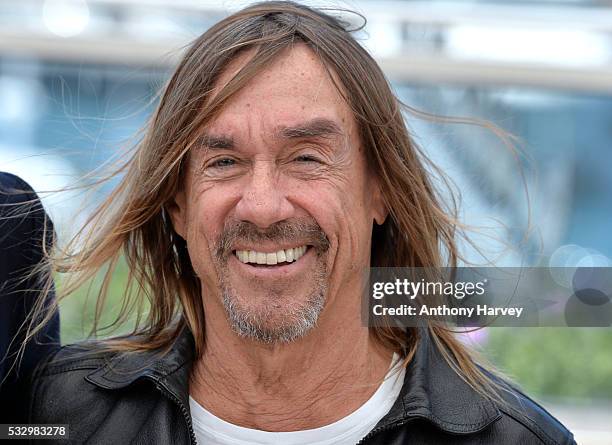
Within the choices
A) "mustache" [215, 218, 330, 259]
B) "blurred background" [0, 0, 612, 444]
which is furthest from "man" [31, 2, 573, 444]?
"blurred background" [0, 0, 612, 444]

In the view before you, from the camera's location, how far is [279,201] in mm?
1933

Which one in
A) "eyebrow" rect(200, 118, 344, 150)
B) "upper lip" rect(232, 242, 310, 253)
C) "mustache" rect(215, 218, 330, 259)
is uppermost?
"eyebrow" rect(200, 118, 344, 150)

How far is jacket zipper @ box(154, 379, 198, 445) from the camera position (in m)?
1.97

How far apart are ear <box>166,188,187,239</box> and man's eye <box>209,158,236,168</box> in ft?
0.57

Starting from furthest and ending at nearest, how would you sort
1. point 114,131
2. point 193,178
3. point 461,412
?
point 114,131
point 193,178
point 461,412

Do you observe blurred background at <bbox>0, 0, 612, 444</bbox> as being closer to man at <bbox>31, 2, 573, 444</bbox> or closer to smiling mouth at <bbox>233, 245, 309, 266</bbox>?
man at <bbox>31, 2, 573, 444</bbox>

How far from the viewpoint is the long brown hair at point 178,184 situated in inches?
81.0

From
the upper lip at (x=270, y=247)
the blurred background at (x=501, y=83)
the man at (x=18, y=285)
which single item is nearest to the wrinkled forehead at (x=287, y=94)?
the upper lip at (x=270, y=247)

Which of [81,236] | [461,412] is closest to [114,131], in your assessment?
[81,236]

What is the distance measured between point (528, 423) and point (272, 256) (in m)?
0.63

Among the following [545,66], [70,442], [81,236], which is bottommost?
[70,442]

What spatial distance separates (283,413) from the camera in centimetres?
204

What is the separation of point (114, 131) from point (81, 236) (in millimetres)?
518

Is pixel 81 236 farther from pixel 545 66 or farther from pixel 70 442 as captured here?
pixel 545 66
